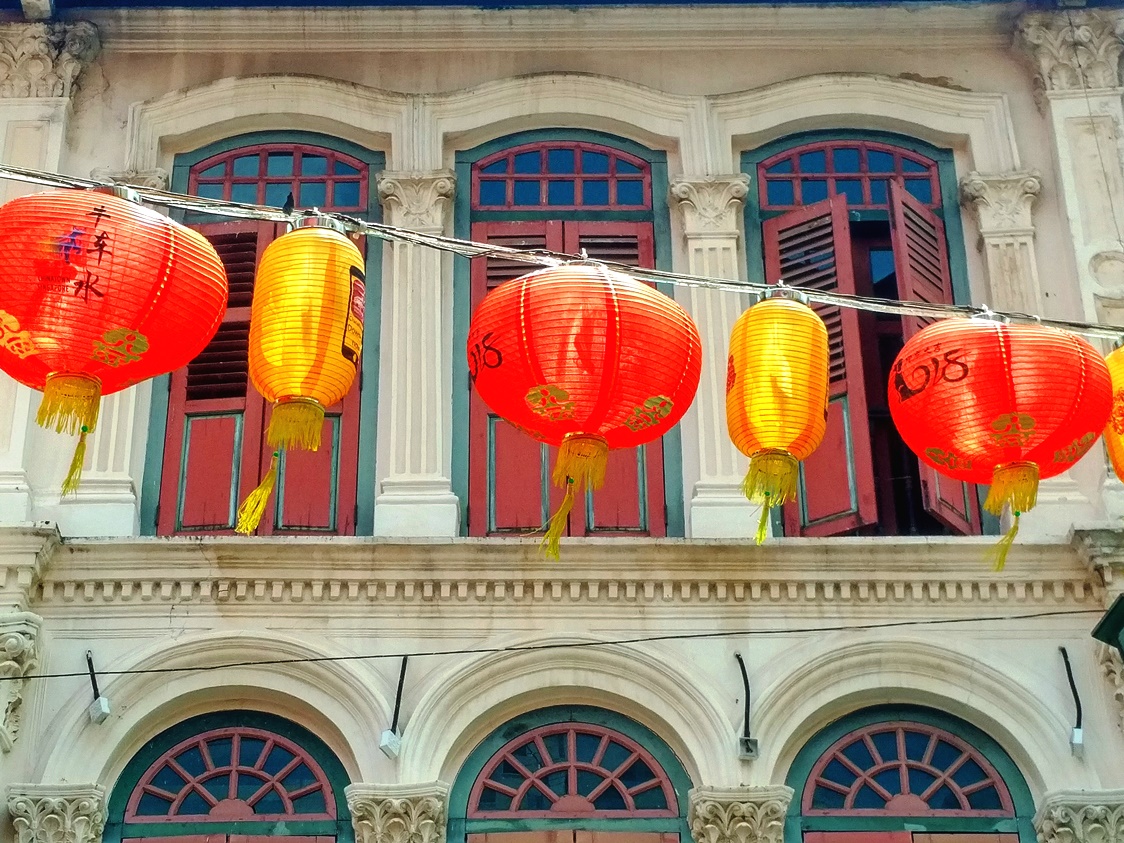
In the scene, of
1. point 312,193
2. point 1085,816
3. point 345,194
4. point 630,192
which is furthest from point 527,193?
point 1085,816

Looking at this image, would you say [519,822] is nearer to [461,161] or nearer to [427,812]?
[427,812]

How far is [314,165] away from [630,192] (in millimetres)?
1925

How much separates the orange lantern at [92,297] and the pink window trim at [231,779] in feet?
7.61

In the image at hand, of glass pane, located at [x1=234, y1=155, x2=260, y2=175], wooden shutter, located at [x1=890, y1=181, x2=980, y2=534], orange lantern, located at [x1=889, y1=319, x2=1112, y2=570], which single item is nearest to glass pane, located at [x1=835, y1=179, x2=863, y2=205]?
wooden shutter, located at [x1=890, y1=181, x2=980, y2=534]

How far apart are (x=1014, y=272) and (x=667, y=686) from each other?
3271mm

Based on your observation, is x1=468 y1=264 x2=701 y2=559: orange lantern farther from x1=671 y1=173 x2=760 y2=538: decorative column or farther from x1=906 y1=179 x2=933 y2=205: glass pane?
x1=906 y1=179 x2=933 y2=205: glass pane

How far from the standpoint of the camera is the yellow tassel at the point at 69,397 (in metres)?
7.62

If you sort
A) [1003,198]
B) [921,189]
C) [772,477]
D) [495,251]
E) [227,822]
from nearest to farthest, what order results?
[772,477], [495,251], [227,822], [1003,198], [921,189]

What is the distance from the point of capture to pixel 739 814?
29.4 feet

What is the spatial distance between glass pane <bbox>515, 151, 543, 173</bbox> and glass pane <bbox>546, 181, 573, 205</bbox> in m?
0.15

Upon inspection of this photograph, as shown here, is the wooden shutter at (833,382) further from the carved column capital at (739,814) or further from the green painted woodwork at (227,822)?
the green painted woodwork at (227,822)

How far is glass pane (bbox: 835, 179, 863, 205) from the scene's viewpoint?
11181 mm

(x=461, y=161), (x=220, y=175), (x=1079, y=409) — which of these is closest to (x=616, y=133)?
(x=461, y=161)

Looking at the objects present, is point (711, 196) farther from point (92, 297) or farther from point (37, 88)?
point (92, 297)
